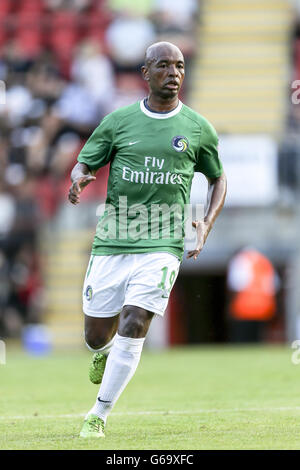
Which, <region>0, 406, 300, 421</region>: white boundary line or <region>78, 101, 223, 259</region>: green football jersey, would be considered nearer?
<region>78, 101, 223, 259</region>: green football jersey

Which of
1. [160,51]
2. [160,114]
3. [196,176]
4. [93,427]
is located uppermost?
[196,176]

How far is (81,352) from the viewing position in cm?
1739

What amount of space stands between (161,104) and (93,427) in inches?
80.9

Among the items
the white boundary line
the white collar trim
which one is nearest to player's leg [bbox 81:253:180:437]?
the white collar trim

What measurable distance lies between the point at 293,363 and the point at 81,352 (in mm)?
5371

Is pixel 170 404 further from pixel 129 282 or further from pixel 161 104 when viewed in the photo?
pixel 161 104

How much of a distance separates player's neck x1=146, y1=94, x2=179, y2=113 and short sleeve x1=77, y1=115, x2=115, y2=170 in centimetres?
27

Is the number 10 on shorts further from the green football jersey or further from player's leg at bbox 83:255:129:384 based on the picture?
player's leg at bbox 83:255:129:384

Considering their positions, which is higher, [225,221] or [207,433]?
[225,221]

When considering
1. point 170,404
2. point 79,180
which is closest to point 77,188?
point 79,180

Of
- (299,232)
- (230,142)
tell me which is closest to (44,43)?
(230,142)

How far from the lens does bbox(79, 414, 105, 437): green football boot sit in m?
6.37

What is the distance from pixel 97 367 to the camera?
7281mm
